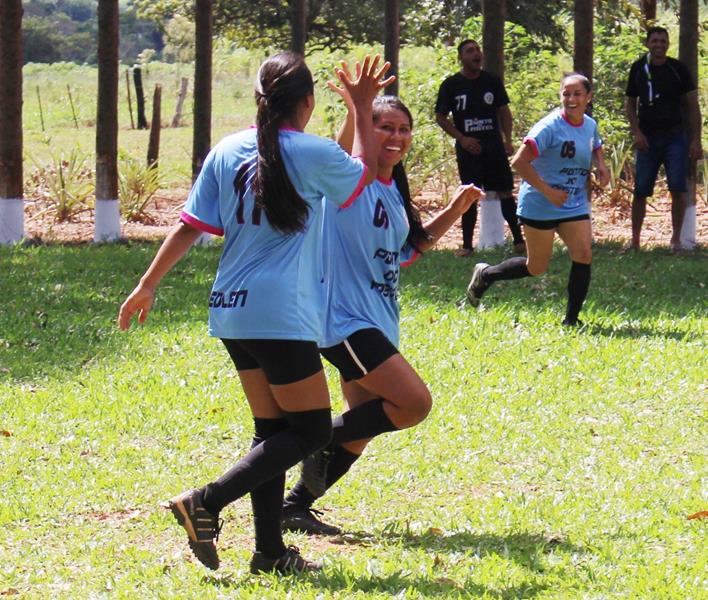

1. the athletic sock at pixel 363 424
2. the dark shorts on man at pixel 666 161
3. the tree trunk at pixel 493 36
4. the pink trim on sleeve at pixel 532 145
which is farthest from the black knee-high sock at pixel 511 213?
the athletic sock at pixel 363 424

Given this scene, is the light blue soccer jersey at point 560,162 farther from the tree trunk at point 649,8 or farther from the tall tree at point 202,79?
the tree trunk at point 649,8

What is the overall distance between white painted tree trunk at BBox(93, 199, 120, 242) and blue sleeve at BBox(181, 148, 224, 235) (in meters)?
11.0

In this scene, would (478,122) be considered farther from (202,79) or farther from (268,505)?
(268,505)

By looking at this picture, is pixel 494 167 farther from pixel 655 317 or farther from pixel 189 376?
pixel 189 376

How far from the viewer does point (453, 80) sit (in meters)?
13.7

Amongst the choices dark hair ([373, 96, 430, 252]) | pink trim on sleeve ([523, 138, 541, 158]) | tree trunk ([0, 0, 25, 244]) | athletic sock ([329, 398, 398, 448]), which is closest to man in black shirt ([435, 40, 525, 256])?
pink trim on sleeve ([523, 138, 541, 158])

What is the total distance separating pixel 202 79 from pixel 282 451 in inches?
467

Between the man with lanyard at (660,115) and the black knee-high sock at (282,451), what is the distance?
902cm

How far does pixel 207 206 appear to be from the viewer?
4.90m

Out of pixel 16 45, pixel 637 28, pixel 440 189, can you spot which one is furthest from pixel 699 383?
pixel 637 28

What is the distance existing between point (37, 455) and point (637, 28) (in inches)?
692

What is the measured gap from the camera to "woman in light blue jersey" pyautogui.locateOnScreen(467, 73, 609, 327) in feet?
30.7

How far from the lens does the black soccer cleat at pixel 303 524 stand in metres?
5.70

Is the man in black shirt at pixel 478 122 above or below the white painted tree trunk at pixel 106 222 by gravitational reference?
above
